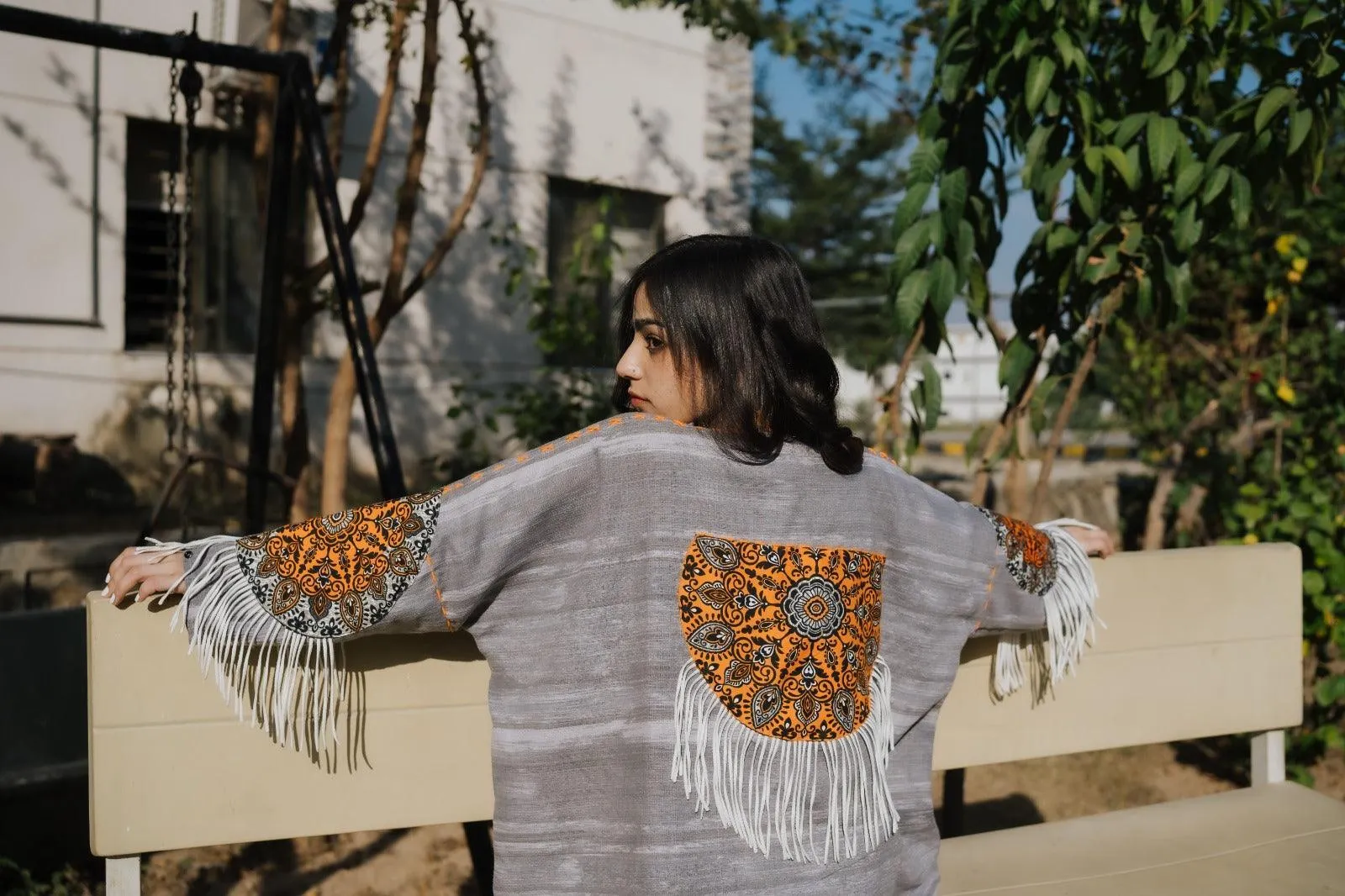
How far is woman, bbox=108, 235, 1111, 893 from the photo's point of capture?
154 cm

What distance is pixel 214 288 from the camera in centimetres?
698

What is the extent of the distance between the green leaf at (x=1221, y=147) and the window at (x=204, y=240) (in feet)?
17.7

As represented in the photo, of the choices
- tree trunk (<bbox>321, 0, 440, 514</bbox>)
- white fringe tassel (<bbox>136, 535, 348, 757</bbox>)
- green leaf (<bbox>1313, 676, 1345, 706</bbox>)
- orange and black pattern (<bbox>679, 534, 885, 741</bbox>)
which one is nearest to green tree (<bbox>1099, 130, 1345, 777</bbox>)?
green leaf (<bbox>1313, 676, 1345, 706</bbox>)

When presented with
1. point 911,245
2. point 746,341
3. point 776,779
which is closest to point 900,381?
point 911,245

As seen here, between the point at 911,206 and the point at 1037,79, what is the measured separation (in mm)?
369

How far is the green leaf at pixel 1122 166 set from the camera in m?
2.45

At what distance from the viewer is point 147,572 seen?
5.19ft

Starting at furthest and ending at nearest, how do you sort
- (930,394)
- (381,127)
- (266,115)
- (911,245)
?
1. (266,115)
2. (381,127)
3. (930,394)
4. (911,245)

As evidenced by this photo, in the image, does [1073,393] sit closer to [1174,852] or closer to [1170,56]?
[1170,56]

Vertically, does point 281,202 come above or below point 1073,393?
above

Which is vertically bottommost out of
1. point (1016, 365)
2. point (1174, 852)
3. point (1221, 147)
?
point (1174, 852)

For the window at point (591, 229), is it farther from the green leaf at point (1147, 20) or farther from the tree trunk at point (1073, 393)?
the green leaf at point (1147, 20)

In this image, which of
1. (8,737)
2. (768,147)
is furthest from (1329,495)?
(768,147)

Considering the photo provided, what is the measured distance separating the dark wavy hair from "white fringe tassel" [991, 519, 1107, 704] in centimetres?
67
